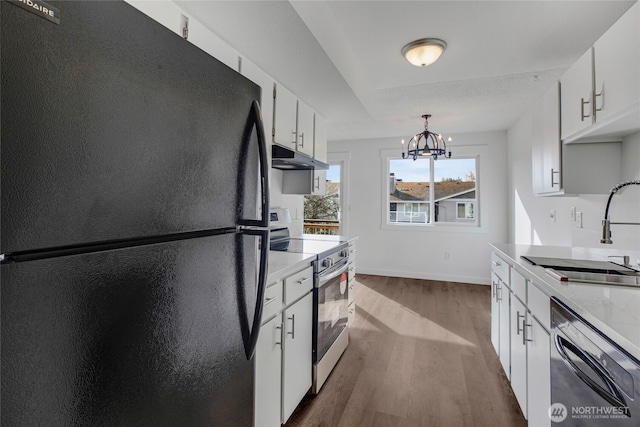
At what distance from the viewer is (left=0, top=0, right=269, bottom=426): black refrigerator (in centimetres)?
45

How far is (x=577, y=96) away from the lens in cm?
167

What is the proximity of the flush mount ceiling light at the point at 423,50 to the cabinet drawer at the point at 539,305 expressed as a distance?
1.74 m

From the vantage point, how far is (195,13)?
5.12 feet

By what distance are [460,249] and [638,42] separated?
3.97 metres

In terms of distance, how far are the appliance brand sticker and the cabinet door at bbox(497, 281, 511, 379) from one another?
2.36m

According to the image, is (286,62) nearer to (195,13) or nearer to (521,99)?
(195,13)

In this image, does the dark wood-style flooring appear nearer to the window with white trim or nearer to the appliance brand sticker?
the window with white trim

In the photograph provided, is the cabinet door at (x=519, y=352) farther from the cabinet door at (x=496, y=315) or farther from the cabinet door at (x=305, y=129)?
the cabinet door at (x=305, y=129)

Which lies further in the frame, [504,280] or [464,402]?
[504,280]

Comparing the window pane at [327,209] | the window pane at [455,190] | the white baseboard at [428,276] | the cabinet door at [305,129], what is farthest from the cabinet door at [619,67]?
the window pane at [327,209]

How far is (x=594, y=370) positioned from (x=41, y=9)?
5.11ft

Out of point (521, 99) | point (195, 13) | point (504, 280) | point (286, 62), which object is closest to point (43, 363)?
point (195, 13)

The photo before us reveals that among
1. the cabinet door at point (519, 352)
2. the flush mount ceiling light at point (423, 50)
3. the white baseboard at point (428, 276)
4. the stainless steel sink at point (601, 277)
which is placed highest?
the flush mount ceiling light at point (423, 50)

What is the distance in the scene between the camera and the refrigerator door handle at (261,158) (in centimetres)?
96
